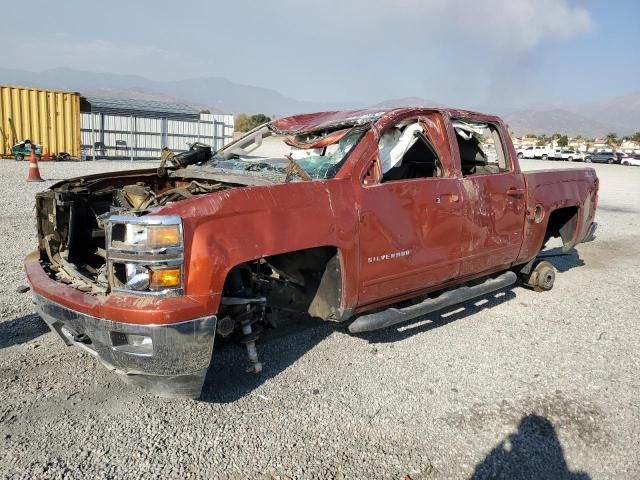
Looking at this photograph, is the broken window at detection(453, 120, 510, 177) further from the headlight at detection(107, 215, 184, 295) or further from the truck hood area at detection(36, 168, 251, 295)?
the headlight at detection(107, 215, 184, 295)

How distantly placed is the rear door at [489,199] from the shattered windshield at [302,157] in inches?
43.3

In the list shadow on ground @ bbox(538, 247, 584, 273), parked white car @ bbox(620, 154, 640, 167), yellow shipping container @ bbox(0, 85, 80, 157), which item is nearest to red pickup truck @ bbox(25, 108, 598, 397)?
shadow on ground @ bbox(538, 247, 584, 273)

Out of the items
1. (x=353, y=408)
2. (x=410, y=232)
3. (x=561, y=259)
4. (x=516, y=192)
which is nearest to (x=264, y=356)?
(x=353, y=408)

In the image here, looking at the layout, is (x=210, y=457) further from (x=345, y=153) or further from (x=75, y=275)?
(x=345, y=153)

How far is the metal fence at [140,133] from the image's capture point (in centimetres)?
2352

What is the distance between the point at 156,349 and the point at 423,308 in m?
2.07

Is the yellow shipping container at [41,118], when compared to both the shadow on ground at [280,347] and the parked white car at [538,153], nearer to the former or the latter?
the shadow on ground at [280,347]

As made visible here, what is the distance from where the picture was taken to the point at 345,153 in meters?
3.67

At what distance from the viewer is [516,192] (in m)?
4.80

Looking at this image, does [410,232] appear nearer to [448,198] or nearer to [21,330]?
[448,198]

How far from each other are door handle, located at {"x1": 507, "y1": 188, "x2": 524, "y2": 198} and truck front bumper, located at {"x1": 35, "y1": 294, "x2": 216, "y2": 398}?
3.07 m

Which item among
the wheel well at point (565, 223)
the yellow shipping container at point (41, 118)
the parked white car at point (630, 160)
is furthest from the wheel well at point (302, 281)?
the parked white car at point (630, 160)

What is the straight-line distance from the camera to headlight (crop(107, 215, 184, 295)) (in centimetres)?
270

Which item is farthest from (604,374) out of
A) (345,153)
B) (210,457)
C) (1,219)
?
(1,219)
